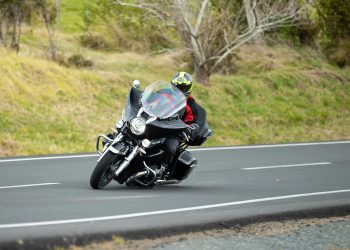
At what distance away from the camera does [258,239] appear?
8.03 m

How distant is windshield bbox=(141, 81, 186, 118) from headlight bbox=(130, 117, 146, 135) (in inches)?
8.7

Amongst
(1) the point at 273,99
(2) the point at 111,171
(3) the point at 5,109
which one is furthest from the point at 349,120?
(2) the point at 111,171

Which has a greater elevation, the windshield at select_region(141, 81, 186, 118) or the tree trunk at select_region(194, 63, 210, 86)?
the windshield at select_region(141, 81, 186, 118)

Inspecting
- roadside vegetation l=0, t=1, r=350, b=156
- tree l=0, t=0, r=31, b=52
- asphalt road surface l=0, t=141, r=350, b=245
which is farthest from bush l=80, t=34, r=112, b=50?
asphalt road surface l=0, t=141, r=350, b=245

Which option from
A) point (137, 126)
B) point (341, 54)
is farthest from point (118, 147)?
point (341, 54)

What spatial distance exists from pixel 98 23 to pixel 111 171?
76.9ft

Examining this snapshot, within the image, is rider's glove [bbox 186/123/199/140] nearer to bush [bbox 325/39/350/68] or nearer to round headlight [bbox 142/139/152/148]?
round headlight [bbox 142/139/152/148]

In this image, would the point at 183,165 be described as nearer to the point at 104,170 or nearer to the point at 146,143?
the point at 146,143

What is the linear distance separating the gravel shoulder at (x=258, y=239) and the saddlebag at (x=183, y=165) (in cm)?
259

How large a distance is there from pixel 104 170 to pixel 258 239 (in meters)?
3.32

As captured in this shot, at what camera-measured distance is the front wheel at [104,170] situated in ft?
34.9

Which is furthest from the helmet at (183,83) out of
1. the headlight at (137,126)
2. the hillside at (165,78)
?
the hillside at (165,78)

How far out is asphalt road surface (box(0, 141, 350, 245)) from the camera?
8516 mm

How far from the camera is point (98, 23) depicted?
111ft
